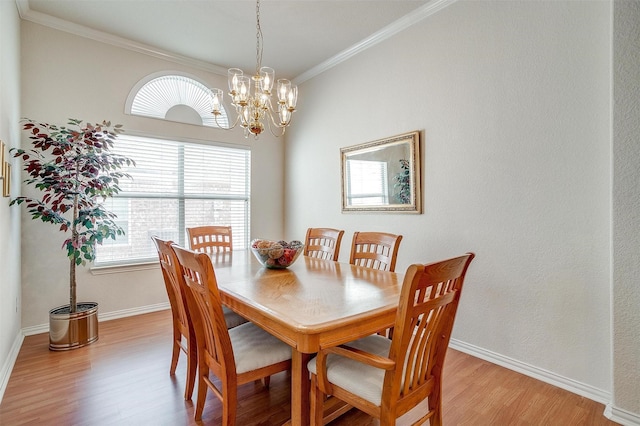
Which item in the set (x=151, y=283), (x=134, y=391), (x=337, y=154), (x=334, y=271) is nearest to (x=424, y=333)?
(x=334, y=271)

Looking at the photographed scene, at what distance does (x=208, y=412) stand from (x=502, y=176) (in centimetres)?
262

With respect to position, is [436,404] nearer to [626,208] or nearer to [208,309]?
[208,309]

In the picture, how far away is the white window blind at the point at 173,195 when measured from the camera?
11.7 feet

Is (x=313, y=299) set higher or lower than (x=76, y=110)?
lower

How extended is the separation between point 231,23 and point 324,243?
2408 mm

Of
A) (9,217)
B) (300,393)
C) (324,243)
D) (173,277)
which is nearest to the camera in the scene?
(300,393)

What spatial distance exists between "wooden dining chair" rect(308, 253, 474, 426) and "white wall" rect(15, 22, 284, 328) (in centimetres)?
299

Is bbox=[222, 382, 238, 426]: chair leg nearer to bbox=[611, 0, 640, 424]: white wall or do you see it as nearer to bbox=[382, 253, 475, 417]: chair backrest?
bbox=[382, 253, 475, 417]: chair backrest

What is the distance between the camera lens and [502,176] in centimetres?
244

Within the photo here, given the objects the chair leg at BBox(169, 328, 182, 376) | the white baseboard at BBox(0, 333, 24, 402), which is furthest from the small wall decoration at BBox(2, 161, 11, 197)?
the chair leg at BBox(169, 328, 182, 376)

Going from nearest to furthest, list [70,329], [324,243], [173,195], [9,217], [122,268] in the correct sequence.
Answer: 1. [9,217]
2. [70,329]
3. [324,243]
4. [122,268]
5. [173,195]

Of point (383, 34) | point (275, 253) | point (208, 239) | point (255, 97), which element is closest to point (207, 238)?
point (208, 239)

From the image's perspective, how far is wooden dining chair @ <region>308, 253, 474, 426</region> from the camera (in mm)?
1151

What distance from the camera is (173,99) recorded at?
153 inches
